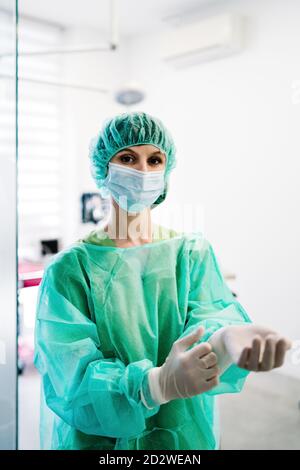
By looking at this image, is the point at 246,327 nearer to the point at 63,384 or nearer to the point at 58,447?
the point at 63,384

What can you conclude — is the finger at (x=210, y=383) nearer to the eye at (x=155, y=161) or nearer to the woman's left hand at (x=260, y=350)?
the woman's left hand at (x=260, y=350)

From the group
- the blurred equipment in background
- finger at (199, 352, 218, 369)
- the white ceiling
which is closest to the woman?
finger at (199, 352, 218, 369)

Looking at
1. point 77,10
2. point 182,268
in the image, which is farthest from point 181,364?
point 77,10

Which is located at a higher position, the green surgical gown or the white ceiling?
the white ceiling

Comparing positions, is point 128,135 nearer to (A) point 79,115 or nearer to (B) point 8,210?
(B) point 8,210

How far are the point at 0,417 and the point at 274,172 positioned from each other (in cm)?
104

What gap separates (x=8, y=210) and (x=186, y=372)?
609 mm

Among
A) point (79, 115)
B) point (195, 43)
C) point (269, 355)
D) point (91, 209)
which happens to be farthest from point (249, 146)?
point (79, 115)

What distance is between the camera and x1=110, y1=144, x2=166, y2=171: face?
3.37ft

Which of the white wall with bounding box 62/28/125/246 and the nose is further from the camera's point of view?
the white wall with bounding box 62/28/125/246

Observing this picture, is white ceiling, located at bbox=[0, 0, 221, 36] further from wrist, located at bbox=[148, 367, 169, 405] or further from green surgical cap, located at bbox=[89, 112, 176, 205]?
wrist, located at bbox=[148, 367, 169, 405]

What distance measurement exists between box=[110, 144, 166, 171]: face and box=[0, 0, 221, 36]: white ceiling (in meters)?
1.60

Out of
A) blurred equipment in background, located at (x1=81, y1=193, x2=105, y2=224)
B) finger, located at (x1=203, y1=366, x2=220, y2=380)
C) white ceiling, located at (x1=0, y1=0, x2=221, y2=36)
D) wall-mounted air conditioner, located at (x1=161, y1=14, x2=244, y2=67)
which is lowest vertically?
finger, located at (x1=203, y1=366, x2=220, y2=380)
